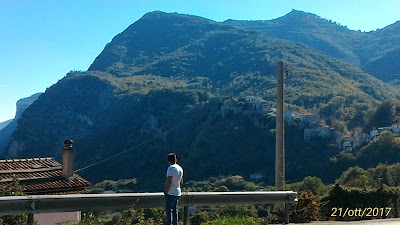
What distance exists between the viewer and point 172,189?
7688mm

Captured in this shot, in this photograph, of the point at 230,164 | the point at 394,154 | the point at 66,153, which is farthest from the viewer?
the point at 230,164

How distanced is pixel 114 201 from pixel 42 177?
1482 cm

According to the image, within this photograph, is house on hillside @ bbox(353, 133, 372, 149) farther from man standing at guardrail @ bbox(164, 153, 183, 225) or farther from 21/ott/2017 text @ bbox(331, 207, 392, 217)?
man standing at guardrail @ bbox(164, 153, 183, 225)

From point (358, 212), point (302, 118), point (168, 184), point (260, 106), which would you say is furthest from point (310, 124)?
point (168, 184)

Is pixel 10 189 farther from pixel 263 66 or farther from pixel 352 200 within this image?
pixel 263 66

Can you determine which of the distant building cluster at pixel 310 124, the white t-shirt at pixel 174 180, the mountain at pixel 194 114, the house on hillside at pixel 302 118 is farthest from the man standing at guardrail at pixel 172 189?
the house on hillside at pixel 302 118

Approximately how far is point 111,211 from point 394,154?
250 feet

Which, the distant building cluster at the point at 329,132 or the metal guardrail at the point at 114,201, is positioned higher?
the distant building cluster at the point at 329,132

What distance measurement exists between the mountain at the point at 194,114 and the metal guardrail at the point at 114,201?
64923 mm

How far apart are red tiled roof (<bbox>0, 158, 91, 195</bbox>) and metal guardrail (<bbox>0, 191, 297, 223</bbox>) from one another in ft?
39.9

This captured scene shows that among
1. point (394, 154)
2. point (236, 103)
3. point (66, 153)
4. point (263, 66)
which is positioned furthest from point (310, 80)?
point (66, 153)

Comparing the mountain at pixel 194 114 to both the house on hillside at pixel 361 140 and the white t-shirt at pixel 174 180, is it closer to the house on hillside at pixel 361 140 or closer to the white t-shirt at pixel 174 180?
the house on hillside at pixel 361 140

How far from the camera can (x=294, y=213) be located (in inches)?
451

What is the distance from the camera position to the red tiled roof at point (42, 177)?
65.7 ft
